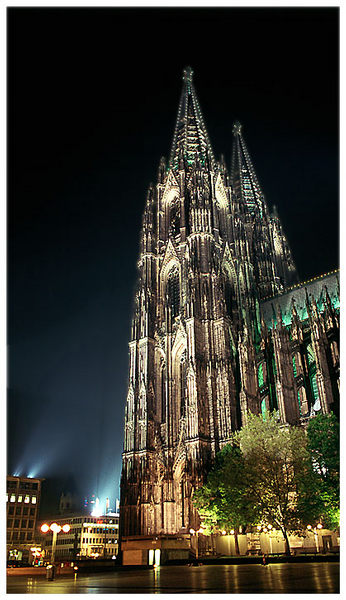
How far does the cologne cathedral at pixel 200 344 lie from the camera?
39875 millimetres

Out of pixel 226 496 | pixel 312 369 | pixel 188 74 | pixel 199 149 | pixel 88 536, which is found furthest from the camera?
pixel 88 536

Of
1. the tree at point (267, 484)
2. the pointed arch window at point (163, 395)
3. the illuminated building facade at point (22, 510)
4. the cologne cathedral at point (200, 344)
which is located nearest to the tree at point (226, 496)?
the tree at point (267, 484)

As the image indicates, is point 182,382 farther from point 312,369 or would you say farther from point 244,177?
point 244,177

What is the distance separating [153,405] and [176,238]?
19.2 meters

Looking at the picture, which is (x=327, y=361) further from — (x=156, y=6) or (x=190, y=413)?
(x=156, y=6)

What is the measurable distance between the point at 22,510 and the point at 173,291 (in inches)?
2526

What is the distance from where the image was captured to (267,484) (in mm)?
28188

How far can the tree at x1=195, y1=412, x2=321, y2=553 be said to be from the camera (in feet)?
90.7

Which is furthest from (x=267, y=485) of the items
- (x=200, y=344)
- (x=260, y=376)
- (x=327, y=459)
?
(x=260, y=376)

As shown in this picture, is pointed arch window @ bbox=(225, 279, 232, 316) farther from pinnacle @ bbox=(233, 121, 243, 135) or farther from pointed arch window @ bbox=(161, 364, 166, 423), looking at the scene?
pinnacle @ bbox=(233, 121, 243, 135)

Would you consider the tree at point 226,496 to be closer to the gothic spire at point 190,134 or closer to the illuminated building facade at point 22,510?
the gothic spire at point 190,134

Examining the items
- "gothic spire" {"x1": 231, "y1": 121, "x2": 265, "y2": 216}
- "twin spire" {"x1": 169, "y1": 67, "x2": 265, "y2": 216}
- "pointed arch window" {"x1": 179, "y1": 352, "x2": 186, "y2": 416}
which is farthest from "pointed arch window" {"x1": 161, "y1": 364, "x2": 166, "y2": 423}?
"gothic spire" {"x1": 231, "y1": 121, "x2": 265, "y2": 216}

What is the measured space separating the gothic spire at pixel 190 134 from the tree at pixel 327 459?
Answer: 38.1 m
